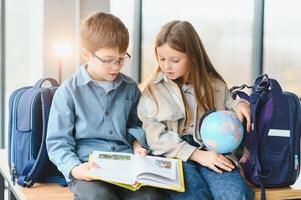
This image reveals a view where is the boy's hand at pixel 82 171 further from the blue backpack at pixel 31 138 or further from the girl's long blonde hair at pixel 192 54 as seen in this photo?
the girl's long blonde hair at pixel 192 54

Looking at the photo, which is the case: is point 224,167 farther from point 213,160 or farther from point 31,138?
point 31,138

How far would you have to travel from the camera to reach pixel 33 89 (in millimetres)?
1869

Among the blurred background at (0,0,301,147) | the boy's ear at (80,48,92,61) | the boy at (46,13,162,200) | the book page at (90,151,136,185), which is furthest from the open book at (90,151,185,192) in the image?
the blurred background at (0,0,301,147)

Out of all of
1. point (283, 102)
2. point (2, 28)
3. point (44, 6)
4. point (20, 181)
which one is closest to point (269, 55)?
point (44, 6)

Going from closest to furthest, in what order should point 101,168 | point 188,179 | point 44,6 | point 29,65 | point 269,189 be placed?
point 101,168 < point 188,179 < point 269,189 < point 44,6 < point 29,65

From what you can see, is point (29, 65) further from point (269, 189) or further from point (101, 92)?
point (269, 189)

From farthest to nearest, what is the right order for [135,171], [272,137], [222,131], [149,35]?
[149,35]
[272,137]
[222,131]
[135,171]

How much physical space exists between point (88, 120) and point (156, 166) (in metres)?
0.32

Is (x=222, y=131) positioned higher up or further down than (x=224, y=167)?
higher up

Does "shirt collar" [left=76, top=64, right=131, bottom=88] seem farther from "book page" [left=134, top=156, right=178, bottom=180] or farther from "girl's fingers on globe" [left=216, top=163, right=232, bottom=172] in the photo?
"girl's fingers on globe" [left=216, top=163, right=232, bottom=172]

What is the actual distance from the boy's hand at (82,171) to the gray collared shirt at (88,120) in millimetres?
76

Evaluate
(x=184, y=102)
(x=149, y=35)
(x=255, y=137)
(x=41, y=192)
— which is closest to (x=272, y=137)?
(x=255, y=137)

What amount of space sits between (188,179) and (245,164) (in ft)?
0.87

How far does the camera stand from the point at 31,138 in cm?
180
